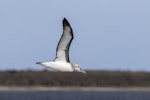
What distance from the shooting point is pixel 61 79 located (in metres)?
54.5

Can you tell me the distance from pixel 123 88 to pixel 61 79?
397 centimetres

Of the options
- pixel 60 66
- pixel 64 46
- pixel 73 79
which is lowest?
pixel 60 66

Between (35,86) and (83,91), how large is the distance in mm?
4509

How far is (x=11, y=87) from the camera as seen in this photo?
53.1m

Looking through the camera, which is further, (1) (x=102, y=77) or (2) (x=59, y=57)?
(1) (x=102, y=77)

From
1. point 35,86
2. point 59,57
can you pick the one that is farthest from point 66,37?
point 35,86

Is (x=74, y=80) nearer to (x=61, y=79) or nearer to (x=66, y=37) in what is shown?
(x=61, y=79)

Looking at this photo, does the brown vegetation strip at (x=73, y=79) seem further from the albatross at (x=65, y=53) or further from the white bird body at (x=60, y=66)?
the white bird body at (x=60, y=66)

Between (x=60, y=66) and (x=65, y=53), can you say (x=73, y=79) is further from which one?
(x=60, y=66)

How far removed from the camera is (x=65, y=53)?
20656 millimetres

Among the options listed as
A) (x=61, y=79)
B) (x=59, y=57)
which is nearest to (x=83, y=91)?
(x=61, y=79)

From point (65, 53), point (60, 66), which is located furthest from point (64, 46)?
point (60, 66)

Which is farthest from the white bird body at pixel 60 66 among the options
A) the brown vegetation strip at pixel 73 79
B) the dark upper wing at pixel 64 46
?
the brown vegetation strip at pixel 73 79

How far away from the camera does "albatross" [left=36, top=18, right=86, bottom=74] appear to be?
19.9m
